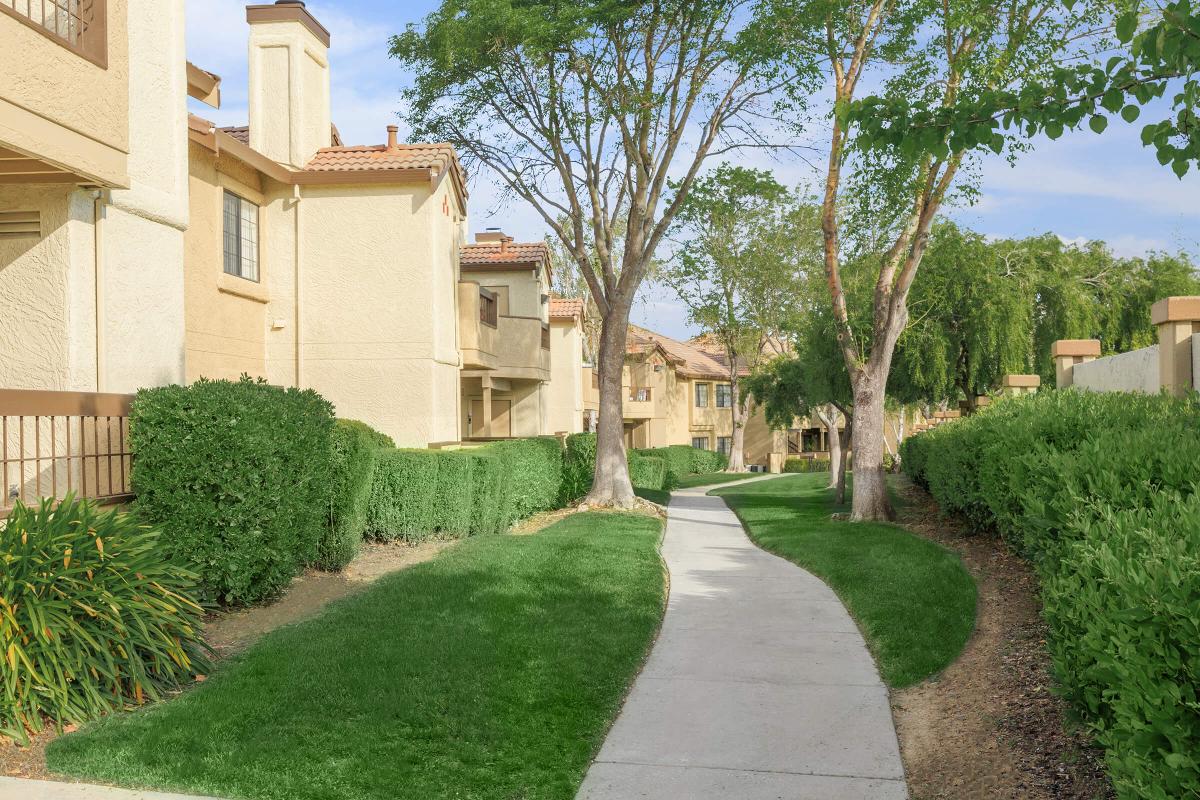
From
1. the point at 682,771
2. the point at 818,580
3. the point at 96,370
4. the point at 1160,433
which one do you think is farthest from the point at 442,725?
the point at 818,580

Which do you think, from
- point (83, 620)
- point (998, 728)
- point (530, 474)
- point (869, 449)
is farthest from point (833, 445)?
point (83, 620)

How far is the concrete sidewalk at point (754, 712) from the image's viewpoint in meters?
5.77

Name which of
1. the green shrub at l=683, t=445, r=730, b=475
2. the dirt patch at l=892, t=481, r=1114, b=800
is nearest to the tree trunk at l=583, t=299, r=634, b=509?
the dirt patch at l=892, t=481, r=1114, b=800

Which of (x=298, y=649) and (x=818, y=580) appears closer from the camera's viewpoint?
(x=298, y=649)

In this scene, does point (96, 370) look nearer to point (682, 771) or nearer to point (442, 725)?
point (442, 725)

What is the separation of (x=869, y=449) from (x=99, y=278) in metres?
13.4

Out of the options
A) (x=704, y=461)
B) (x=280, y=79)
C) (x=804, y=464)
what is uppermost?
(x=280, y=79)

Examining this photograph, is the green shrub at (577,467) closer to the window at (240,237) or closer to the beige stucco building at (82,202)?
the window at (240,237)

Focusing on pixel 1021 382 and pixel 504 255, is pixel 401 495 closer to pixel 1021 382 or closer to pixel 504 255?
pixel 1021 382

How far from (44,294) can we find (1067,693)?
9.56 meters

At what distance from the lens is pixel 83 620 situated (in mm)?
6633

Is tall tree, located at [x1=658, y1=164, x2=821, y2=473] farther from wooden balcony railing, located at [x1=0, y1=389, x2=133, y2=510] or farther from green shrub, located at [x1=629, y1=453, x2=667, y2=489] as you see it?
wooden balcony railing, located at [x1=0, y1=389, x2=133, y2=510]

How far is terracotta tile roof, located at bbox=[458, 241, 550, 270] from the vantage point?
30594 mm

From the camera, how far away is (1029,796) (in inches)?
210
